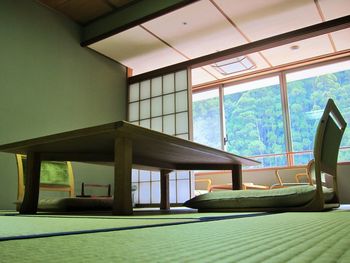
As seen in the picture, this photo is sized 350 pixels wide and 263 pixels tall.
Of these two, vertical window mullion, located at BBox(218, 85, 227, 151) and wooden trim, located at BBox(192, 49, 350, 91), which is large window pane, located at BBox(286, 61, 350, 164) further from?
vertical window mullion, located at BBox(218, 85, 227, 151)

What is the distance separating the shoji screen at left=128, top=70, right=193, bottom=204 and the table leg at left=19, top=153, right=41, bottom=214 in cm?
288

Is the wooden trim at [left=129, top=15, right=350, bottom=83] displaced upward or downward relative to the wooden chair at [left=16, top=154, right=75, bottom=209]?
upward

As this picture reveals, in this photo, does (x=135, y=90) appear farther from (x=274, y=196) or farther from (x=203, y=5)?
(x=274, y=196)

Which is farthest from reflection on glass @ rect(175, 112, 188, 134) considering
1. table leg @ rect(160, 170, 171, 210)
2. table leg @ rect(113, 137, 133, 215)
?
table leg @ rect(113, 137, 133, 215)

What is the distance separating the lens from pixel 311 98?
6.86 meters

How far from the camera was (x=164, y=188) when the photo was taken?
127 inches

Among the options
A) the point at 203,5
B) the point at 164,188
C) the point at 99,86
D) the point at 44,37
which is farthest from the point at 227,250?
the point at 99,86

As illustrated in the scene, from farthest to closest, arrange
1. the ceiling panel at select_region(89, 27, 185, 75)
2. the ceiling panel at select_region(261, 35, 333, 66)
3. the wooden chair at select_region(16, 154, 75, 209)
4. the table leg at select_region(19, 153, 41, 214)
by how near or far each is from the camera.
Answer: the ceiling panel at select_region(261, 35, 333, 66), the ceiling panel at select_region(89, 27, 185, 75), the wooden chair at select_region(16, 154, 75, 209), the table leg at select_region(19, 153, 41, 214)

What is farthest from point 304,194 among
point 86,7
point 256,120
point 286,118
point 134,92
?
point 256,120

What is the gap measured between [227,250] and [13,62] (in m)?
4.11

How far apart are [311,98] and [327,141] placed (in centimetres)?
524

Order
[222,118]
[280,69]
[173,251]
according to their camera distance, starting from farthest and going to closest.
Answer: [222,118], [280,69], [173,251]

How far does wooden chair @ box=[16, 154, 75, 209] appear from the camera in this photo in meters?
2.91

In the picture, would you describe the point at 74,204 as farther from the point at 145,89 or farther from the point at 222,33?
the point at 145,89
